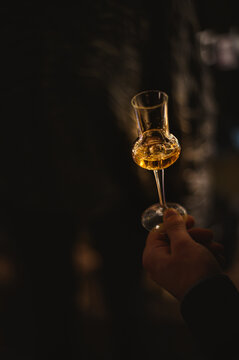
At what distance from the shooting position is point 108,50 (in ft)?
5.53

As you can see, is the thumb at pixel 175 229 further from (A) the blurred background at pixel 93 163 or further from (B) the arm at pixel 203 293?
(A) the blurred background at pixel 93 163

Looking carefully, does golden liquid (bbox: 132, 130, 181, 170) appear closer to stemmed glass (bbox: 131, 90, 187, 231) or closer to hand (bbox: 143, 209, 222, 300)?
stemmed glass (bbox: 131, 90, 187, 231)

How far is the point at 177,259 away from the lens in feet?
2.75

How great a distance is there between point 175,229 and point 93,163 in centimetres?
102

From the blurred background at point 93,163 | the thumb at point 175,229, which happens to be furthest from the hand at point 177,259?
the blurred background at point 93,163

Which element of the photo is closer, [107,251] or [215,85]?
[107,251]

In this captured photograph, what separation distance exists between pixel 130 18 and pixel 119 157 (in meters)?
0.75

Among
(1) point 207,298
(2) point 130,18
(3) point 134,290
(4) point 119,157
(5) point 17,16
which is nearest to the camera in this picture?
(1) point 207,298

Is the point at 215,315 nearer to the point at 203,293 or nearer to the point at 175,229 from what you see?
the point at 203,293

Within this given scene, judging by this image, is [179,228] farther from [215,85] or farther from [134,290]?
[215,85]

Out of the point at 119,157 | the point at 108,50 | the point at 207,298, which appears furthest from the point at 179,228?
the point at 108,50

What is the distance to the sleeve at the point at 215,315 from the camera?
709 millimetres

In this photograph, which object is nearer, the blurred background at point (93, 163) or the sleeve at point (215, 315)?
the sleeve at point (215, 315)

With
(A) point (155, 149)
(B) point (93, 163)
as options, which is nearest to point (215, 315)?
(A) point (155, 149)
